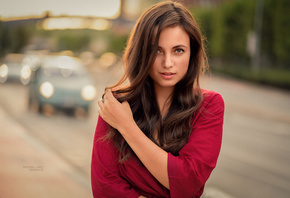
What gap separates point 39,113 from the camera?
1184 centimetres

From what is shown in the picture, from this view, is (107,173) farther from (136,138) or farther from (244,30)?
(244,30)

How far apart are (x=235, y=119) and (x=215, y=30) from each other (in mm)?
18563

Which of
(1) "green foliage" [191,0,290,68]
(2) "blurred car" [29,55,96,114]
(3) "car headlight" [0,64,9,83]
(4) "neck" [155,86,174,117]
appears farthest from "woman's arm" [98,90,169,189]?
(1) "green foliage" [191,0,290,68]

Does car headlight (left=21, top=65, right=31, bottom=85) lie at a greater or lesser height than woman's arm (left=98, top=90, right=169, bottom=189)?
greater

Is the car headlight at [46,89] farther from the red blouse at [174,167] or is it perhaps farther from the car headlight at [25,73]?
the red blouse at [174,167]

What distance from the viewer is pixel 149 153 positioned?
175 cm

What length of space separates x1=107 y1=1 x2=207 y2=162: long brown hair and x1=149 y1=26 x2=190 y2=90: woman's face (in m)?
0.03

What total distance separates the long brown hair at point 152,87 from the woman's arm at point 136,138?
66 millimetres

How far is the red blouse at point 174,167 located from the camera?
1768mm

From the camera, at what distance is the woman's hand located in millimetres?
1804

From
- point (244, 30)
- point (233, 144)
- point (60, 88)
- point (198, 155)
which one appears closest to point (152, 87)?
point (198, 155)

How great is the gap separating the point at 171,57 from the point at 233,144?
750cm

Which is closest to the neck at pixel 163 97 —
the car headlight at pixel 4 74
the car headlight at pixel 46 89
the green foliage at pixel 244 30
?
the car headlight at pixel 46 89

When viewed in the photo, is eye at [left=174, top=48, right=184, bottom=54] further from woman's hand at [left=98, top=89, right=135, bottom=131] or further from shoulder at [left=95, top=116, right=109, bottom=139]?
shoulder at [left=95, top=116, right=109, bottom=139]
